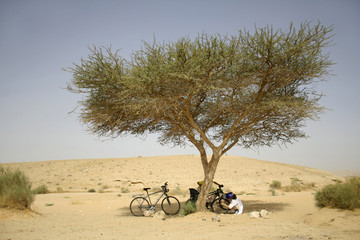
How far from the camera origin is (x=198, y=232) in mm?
8805

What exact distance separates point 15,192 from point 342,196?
1330 centimetres

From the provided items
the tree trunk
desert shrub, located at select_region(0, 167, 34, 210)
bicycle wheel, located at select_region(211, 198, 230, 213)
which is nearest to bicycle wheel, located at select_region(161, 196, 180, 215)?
the tree trunk

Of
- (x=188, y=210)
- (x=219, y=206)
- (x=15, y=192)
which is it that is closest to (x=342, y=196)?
(x=219, y=206)

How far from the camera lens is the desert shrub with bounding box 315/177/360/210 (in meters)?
10.6

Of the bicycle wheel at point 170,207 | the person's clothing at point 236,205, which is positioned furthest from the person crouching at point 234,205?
the bicycle wheel at point 170,207

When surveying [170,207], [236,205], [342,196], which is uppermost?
[342,196]

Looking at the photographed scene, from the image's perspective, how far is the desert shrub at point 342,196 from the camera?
1065 centimetres

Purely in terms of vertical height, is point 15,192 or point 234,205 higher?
point 15,192

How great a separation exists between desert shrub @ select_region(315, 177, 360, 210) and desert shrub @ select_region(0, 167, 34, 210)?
12619 millimetres

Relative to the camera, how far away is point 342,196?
10773 mm

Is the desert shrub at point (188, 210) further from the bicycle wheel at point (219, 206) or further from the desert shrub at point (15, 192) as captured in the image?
the desert shrub at point (15, 192)

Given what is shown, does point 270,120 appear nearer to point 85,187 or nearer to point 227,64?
point 227,64

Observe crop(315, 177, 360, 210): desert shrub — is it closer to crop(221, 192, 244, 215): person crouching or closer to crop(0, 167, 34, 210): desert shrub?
crop(221, 192, 244, 215): person crouching

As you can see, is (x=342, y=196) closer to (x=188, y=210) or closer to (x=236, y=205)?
(x=236, y=205)
